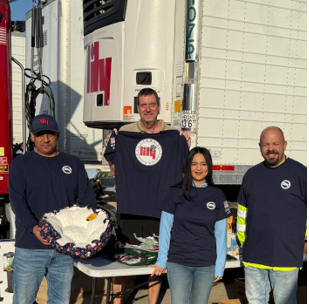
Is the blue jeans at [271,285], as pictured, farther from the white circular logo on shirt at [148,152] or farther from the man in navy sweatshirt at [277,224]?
the white circular logo on shirt at [148,152]

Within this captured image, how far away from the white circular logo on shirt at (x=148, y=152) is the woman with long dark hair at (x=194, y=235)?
3.25 feet

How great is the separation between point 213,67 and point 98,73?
5.75ft

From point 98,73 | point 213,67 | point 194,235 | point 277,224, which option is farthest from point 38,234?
point 98,73

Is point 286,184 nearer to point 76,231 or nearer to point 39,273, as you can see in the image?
point 76,231

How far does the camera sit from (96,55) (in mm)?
7223

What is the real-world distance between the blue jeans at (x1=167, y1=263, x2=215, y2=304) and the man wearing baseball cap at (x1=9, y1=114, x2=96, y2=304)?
0.81 metres

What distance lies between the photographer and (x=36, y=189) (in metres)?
3.56

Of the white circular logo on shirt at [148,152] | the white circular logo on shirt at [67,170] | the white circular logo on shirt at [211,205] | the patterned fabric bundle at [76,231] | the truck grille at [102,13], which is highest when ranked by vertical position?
the truck grille at [102,13]

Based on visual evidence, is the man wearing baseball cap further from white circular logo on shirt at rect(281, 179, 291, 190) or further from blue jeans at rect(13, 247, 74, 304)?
white circular logo on shirt at rect(281, 179, 291, 190)

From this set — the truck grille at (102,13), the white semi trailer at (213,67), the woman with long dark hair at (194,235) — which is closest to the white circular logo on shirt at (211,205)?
the woman with long dark hair at (194,235)

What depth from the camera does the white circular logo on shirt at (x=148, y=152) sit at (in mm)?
4586

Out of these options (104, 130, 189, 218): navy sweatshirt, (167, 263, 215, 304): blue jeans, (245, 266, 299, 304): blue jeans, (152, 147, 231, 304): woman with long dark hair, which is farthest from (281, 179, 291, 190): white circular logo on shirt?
(104, 130, 189, 218): navy sweatshirt

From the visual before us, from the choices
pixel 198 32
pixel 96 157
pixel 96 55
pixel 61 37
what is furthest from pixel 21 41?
pixel 198 32

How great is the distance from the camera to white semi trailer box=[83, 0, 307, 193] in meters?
6.42
